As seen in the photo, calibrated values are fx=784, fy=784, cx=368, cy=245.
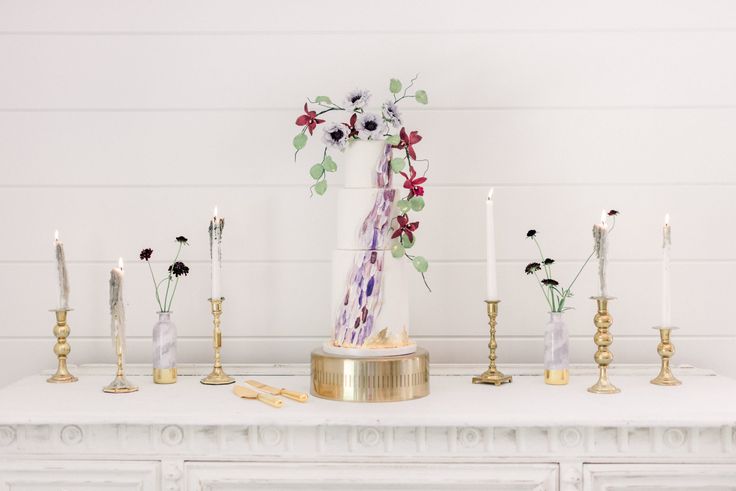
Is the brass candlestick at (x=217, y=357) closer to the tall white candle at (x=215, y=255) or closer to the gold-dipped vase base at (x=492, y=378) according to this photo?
the tall white candle at (x=215, y=255)

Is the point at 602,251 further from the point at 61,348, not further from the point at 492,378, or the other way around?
the point at 61,348

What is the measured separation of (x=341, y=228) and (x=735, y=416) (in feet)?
2.27

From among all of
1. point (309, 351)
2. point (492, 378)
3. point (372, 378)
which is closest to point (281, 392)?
point (372, 378)

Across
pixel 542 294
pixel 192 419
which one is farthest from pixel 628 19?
pixel 192 419

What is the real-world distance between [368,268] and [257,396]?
283 millimetres

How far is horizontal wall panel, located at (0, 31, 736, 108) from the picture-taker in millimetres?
1594

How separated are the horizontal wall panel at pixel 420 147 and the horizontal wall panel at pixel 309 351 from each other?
327 mm

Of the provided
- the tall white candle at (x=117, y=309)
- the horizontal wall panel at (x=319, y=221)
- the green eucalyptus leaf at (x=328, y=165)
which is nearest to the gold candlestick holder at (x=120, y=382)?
the tall white candle at (x=117, y=309)

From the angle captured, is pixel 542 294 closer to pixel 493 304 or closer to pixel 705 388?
pixel 493 304

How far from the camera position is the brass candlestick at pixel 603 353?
135 centimetres

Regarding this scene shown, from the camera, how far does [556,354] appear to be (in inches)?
56.1

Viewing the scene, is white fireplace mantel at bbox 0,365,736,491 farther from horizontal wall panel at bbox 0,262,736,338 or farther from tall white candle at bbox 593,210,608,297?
horizontal wall panel at bbox 0,262,736,338

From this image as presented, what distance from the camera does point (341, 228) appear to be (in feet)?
4.49

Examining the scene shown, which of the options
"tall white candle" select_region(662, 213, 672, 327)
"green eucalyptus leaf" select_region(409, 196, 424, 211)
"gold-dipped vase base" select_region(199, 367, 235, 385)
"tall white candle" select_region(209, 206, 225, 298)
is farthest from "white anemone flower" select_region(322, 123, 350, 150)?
"tall white candle" select_region(662, 213, 672, 327)
